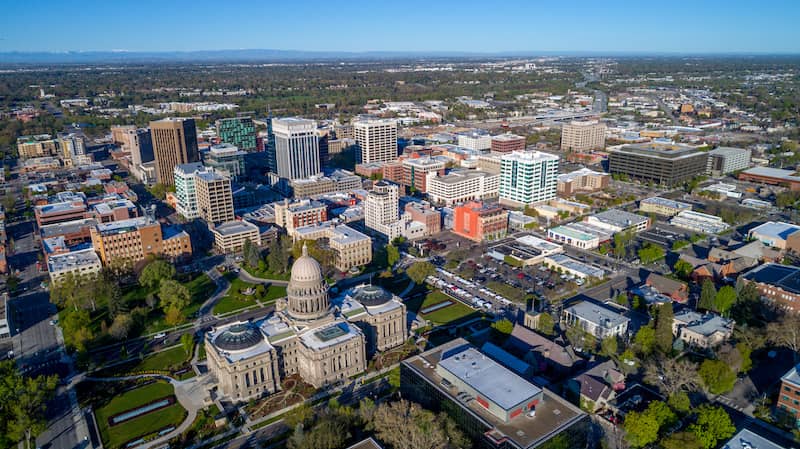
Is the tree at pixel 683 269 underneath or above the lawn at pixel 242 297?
above

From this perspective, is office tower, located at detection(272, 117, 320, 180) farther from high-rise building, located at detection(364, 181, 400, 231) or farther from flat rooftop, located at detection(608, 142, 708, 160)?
flat rooftop, located at detection(608, 142, 708, 160)

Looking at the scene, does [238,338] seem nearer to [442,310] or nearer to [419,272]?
[442,310]

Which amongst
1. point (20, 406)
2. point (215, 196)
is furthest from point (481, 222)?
point (20, 406)

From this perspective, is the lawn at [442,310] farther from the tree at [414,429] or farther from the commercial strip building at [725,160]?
the commercial strip building at [725,160]

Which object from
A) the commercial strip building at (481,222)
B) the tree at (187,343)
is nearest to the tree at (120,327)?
the tree at (187,343)

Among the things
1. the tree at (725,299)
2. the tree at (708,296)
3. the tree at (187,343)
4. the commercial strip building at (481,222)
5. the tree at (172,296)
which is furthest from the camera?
the commercial strip building at (481,222)

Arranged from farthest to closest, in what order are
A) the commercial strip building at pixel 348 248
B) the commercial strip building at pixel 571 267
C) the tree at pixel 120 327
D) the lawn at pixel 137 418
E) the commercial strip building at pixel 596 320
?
the commercial strip building at pixel 348 248
the commercial strip building at pixel 571 267
the commercial strip building at pixel 596 320
the tree at pixel 120 327
the lawn at pixel 137 418

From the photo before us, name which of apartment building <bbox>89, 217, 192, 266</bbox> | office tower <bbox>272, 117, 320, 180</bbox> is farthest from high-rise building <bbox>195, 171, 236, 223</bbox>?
office tower <bbox>272, 117, 320, 180</bbox>
